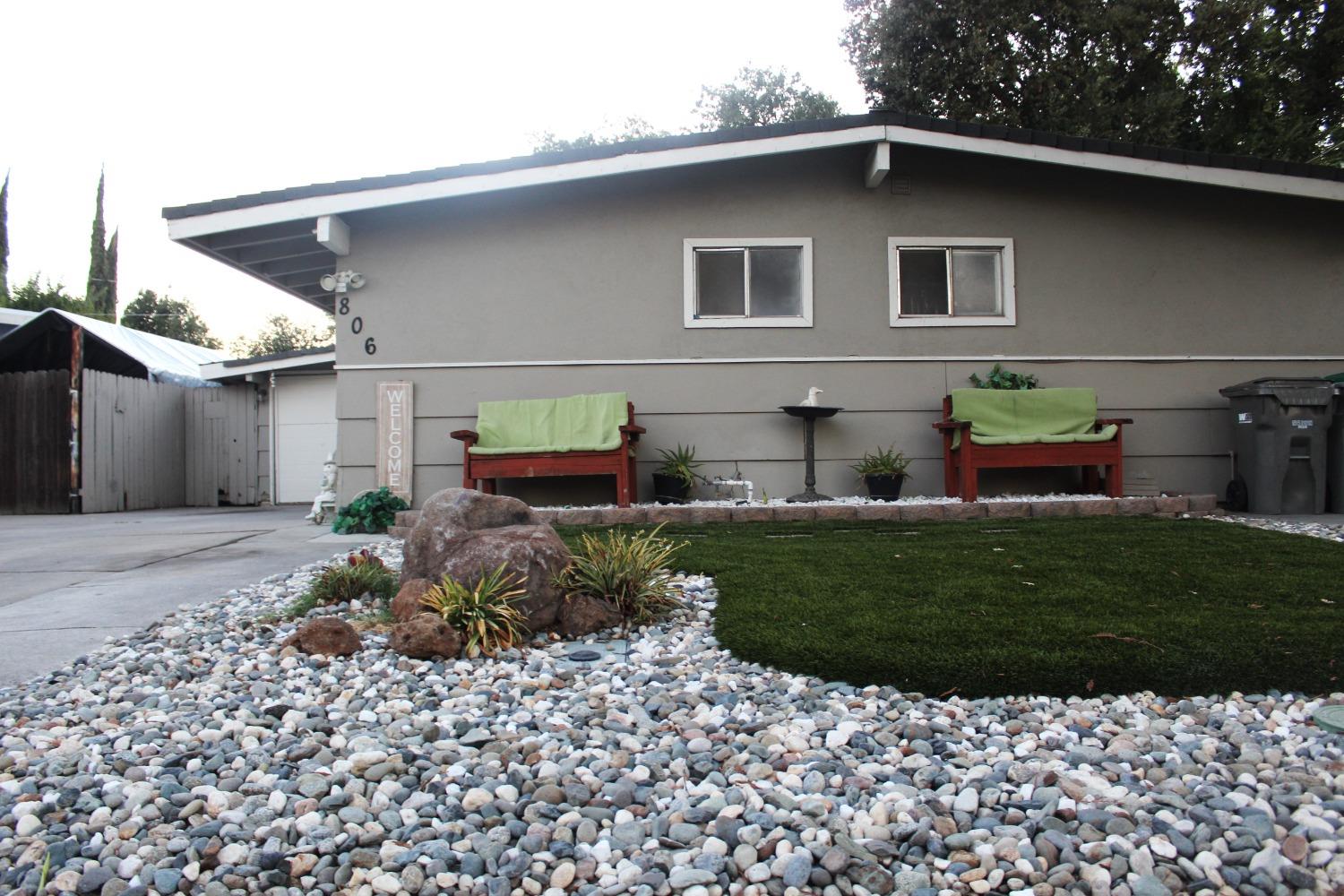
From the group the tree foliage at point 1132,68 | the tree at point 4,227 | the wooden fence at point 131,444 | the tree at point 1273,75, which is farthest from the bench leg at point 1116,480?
the tree at point 4,227

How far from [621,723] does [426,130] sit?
19.2 meters

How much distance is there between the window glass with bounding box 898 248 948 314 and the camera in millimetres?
6941

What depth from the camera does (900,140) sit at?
6.48 m

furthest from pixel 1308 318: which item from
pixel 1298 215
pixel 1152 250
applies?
pixel 1152 250

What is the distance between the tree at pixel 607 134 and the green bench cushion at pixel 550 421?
567 inches

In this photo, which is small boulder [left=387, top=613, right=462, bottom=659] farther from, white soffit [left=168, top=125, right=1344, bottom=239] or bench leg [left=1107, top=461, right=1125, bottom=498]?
bench leg [left=1107, top=461, right=1125, bottom=498]

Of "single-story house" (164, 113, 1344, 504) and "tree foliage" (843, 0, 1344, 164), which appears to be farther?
"tree foliage" (843, 0, 1344, 164)

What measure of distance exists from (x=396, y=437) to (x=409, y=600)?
13.1 feet

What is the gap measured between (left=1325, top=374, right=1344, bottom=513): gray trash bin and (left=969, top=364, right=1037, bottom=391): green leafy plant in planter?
208 cm

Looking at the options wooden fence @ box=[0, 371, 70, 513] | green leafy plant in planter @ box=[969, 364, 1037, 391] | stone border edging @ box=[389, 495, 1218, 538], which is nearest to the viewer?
stone border edging @ box=[389, 495, 1218, 538]

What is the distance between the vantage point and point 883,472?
6.44 meters

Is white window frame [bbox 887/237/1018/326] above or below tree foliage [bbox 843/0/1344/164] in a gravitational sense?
below

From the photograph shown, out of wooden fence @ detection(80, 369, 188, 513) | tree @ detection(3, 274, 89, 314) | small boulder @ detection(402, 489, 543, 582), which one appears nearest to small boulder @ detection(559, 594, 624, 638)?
small boulder @ detection(402, 489, 543, 582)

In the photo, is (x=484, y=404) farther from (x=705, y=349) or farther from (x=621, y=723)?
(x=621, y=723)
